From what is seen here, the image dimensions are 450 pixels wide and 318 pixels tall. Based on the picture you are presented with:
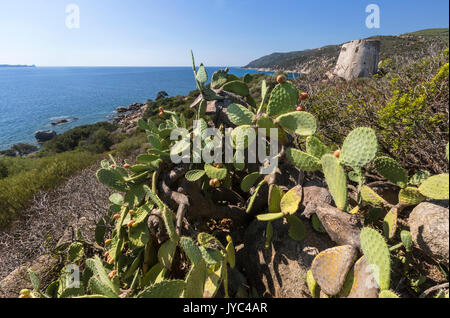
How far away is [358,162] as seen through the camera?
93 cm

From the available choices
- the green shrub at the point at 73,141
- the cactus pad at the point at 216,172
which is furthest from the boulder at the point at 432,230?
the green shrub at the point at 73,141

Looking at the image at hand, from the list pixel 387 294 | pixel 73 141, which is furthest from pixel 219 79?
pixel 73 141

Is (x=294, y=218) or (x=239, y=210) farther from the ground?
(x=294, y=218)

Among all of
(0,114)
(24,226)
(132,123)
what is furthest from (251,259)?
(0,114)

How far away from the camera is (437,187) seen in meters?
0.79

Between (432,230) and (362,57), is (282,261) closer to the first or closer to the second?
(432,230)

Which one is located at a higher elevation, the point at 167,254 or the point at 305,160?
the point at 305,160

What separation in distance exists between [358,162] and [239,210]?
0.84m

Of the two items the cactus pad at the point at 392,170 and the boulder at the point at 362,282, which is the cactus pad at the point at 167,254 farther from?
the cactus pad at the point at 392,170

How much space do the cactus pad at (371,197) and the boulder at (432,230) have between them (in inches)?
6.5

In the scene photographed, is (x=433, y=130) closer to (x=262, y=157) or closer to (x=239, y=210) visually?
(x=262, y=157)

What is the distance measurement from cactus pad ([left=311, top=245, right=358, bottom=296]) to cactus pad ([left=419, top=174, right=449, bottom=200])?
1.16ft

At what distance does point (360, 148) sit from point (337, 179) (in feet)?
0.55

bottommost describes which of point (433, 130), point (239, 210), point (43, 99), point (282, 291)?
point (282, 291)
